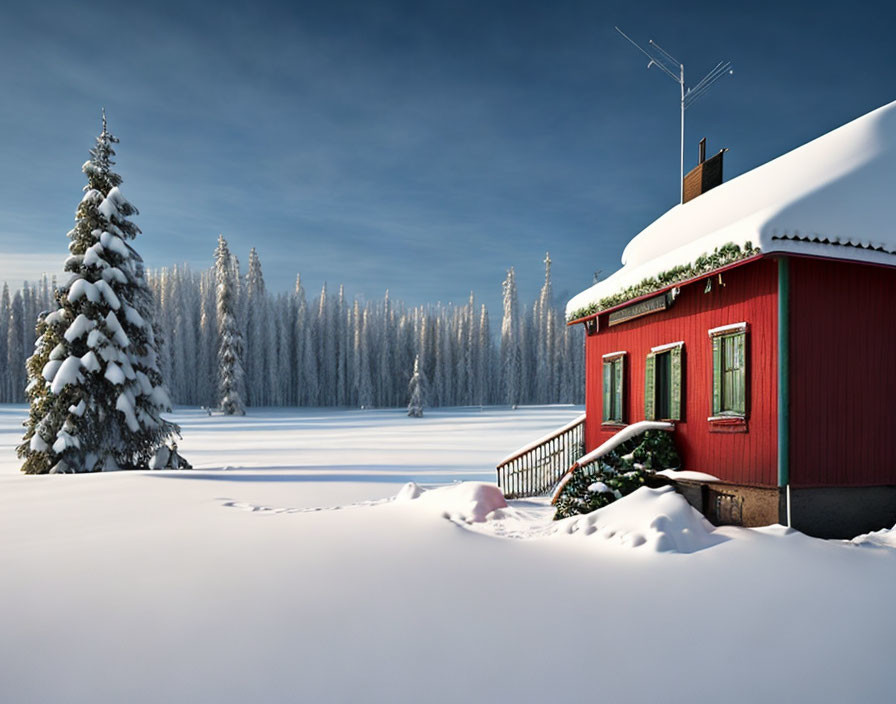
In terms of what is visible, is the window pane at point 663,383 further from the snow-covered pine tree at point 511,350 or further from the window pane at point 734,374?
the snow-covered pine tree at point 511,350

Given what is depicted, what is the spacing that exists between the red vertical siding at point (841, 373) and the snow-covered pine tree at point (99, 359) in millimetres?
16927

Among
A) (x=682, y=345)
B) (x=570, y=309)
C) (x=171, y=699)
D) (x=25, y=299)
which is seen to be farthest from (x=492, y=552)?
(x=25, y=299)

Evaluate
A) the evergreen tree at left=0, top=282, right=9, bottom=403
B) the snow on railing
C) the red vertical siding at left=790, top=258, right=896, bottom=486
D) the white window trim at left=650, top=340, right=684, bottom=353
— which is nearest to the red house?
the red vertical siding at left=790, top=258, right=896, bottom=486

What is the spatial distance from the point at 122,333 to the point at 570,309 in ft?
43.1

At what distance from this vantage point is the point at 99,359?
17.1 m

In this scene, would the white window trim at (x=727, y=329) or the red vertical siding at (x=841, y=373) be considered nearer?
the red vertical siding at (x=841, y=373)

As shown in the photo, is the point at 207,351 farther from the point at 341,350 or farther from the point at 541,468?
the point at 541,468

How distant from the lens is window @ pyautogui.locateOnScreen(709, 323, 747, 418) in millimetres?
9016

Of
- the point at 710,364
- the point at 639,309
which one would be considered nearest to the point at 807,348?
the point at 710,364

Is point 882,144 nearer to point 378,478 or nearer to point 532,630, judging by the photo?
point 532,630

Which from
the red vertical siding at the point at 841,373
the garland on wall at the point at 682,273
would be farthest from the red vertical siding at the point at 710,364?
the garland on wall at the point at 682,273

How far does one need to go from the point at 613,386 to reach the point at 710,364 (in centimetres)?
383

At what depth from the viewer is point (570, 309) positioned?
1459 cm

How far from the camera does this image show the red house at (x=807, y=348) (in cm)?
829
